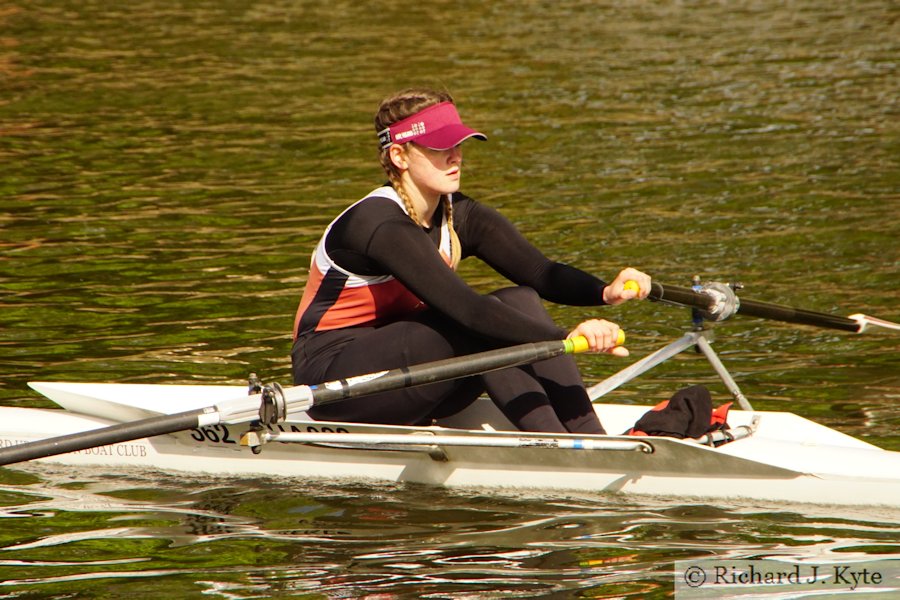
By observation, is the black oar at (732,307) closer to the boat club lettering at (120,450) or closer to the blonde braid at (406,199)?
the blonde braid at (406,199)

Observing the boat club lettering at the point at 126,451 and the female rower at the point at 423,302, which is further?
the boat club lettering at the point at 126,451

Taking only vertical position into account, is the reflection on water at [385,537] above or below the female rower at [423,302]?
below

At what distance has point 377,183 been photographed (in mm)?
12352

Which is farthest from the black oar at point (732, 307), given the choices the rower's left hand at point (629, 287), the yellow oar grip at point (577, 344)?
the yellow oar grip at point (577, 344)

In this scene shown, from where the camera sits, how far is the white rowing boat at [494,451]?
546 centimetres

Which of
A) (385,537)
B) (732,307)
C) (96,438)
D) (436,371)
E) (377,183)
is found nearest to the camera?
(96,438)

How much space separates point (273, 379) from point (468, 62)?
11.7 metres

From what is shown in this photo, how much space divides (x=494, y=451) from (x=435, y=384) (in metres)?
0.44

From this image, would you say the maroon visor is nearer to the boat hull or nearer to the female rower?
the female rower

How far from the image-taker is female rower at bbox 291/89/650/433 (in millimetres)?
5371

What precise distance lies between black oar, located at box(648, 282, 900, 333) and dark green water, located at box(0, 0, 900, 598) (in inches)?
20.4

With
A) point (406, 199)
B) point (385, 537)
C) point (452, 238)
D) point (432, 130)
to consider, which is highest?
point (432, 130)

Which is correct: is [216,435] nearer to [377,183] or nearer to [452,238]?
[452,238]

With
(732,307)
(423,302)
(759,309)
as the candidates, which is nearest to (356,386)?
(423,302)
